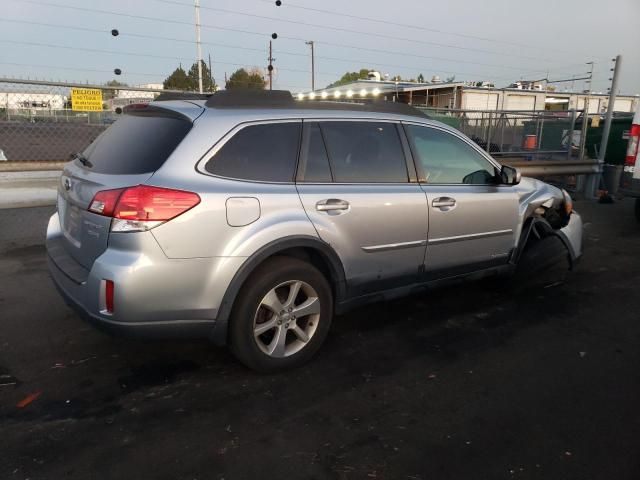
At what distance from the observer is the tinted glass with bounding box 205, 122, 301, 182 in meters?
2.96

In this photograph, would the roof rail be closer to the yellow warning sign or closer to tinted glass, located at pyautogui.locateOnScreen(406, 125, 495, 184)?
tinted glass, located at pyautogui.locateOnScreen(406, 125, 495, 184)

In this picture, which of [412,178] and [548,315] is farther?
[548,315]

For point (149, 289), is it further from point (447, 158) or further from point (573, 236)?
point (573, 236)

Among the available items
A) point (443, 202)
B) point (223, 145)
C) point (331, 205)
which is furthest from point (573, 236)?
point (223, 145)

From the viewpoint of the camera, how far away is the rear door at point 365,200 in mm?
3305

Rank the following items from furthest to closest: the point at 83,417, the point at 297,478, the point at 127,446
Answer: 1. the point at 83,417
2. the point at 127,446
3. the point at 297,478

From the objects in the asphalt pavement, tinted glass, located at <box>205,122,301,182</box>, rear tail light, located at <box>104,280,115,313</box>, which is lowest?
the asphalt pavement

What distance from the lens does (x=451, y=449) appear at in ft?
8.38

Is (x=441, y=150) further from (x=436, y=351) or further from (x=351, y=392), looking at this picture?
(x=351, y=392)

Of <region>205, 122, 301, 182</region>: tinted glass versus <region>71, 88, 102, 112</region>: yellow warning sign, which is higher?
<region>71, 88, 102, 112</region>: yellow warning sign

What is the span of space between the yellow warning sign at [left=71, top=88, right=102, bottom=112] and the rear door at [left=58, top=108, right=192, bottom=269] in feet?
12.2

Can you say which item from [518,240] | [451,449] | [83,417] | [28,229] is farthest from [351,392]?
[28,229]

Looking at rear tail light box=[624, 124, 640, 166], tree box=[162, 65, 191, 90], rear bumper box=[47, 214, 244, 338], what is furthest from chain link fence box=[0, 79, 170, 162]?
tree box=[162, 65, 191, 90]

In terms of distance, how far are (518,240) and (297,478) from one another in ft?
10.5
